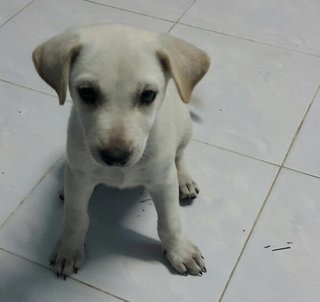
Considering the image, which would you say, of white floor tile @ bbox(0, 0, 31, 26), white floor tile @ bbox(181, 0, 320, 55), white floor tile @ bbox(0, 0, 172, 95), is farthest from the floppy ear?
white floor tile @ bbox(0, 0, 31, 26)

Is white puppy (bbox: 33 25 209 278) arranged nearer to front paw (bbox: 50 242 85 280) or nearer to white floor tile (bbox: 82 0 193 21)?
front paw (bbox: 50 242 85 280)

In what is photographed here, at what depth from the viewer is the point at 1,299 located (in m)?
1.40

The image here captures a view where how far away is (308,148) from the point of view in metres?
1.77

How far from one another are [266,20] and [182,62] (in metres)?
1.26

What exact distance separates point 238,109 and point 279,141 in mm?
187

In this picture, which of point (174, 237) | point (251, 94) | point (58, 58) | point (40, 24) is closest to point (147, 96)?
point (58, 58)

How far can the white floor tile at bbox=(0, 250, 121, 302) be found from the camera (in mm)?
1402

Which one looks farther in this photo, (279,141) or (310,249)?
(279,141)

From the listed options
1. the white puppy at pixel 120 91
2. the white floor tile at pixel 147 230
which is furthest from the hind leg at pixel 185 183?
the white puppy at pixel 120 91

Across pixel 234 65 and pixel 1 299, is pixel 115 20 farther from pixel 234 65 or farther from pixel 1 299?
pixel 1 299

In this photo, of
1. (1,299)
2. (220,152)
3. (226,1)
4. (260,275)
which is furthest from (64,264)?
(226,1)

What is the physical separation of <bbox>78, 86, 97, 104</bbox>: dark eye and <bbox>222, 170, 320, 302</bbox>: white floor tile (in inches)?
24.4

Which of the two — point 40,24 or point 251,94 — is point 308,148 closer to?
point 251,94

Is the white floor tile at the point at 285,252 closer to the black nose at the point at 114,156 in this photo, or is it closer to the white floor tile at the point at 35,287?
the white floor tile at the point at 35,287
